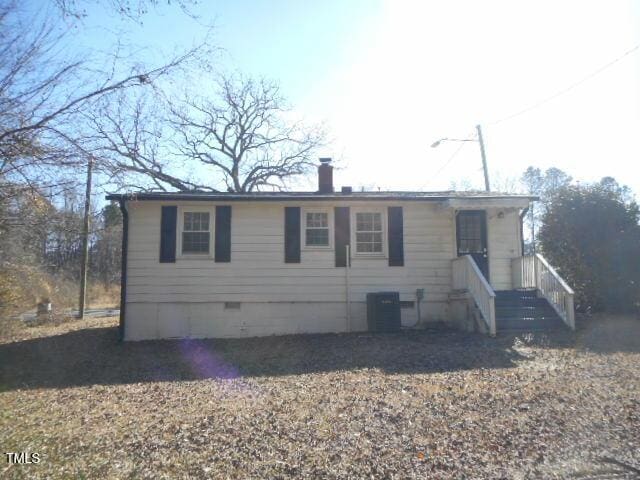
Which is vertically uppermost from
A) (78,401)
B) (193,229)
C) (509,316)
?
(193,229)

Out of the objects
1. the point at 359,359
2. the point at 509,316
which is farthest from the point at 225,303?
the point at 509,316

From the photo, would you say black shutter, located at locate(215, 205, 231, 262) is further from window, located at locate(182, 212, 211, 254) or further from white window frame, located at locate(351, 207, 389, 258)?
white window frame, located at locate(351, 207, 389, 258)

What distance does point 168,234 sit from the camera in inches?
449

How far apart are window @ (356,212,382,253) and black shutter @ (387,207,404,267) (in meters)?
0.27

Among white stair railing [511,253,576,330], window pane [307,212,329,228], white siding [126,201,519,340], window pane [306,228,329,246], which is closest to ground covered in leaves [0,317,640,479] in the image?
white stair railing [511,253,576,330]

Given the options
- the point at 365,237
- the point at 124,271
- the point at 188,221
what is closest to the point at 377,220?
the point at 365,237

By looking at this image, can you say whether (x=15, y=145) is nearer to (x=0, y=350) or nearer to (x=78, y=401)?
(x=78, y=401)

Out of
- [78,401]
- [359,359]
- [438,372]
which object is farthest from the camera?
[359,359]

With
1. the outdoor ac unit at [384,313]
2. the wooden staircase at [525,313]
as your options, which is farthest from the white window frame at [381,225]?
the wooden staircase at [525,313]

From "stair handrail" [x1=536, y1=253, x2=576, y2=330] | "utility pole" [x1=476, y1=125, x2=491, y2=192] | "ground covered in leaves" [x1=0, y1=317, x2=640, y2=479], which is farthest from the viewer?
"utility pole" [x1=476, y1=125, x2=491, y2=192]

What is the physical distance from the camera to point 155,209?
11.4 metres

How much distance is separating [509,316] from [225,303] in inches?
254

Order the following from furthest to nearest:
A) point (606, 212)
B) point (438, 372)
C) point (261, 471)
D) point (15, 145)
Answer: point (606, 212) < point (438, 372) < point (15, 145) < point (261, 471)

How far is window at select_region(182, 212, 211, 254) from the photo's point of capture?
11.5m
